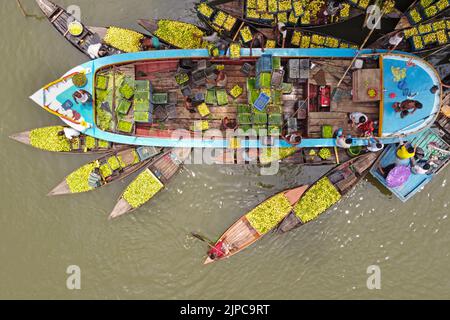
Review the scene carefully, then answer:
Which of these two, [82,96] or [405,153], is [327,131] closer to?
[405,153]

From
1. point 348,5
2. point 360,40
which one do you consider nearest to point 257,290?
point 360,40

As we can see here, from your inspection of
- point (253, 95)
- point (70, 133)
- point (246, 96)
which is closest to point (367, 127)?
point (253, 95)

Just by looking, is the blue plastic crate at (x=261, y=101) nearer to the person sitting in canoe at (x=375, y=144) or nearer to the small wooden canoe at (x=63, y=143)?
the person sitting in canoe at (x=375, y=144)

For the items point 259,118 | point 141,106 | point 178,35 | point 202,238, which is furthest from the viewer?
point 202,238

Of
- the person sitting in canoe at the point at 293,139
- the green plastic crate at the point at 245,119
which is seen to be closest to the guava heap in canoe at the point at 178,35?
the green plastic crate at the point at 245,119

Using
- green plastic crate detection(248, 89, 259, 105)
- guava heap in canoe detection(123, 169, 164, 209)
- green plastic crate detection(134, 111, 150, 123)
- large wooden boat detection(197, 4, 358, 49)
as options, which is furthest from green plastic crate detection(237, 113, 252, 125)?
guava heap in canoe detection(123, 169, 164, 209)

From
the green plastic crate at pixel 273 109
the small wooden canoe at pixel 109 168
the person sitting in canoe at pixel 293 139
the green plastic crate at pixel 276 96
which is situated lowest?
the small wooden canoe at pixel 109 168
